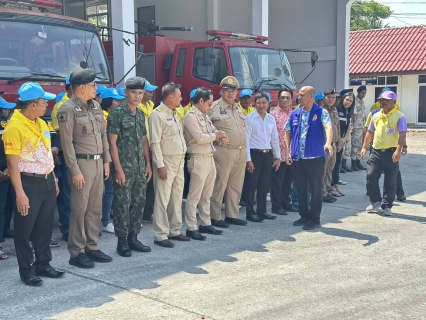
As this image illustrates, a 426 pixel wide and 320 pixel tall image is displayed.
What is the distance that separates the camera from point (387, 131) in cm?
833

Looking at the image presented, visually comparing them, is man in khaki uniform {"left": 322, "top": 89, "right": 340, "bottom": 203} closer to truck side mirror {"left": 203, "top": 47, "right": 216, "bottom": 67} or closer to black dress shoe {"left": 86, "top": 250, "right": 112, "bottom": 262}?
truck side mirror {"left": 203, "top": 47, "right": 216, "bottom": 67}

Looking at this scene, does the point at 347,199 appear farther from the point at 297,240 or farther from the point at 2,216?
the point at 2,216

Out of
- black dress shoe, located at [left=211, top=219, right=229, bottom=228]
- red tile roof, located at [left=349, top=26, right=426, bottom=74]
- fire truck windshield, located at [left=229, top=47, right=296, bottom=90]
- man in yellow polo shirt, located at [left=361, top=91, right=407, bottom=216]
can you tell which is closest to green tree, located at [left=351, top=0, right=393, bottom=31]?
red tile roof, located at [left=349, top=26, right=426, bottom=74]

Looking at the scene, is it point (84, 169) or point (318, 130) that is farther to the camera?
point (318, 130)

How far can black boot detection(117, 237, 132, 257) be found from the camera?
5957 millimetres

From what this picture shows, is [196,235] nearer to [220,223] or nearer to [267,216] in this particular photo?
[220,223]

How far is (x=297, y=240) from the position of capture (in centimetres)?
677

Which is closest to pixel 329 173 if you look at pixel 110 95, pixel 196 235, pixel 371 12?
pixel 196 235

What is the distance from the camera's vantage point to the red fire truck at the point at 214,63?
31.4 feet

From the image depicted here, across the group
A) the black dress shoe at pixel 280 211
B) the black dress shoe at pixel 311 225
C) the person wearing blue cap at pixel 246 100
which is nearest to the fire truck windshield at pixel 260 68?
the person wearing blue cap at pixel 246 100

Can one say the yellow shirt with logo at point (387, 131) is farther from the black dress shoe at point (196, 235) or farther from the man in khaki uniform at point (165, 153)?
the man in khaki uniform at point (165, 153)

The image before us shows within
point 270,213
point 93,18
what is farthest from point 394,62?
point 270,213

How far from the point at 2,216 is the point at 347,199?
5.71 metres

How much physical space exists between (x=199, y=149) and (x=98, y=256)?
1804mm
